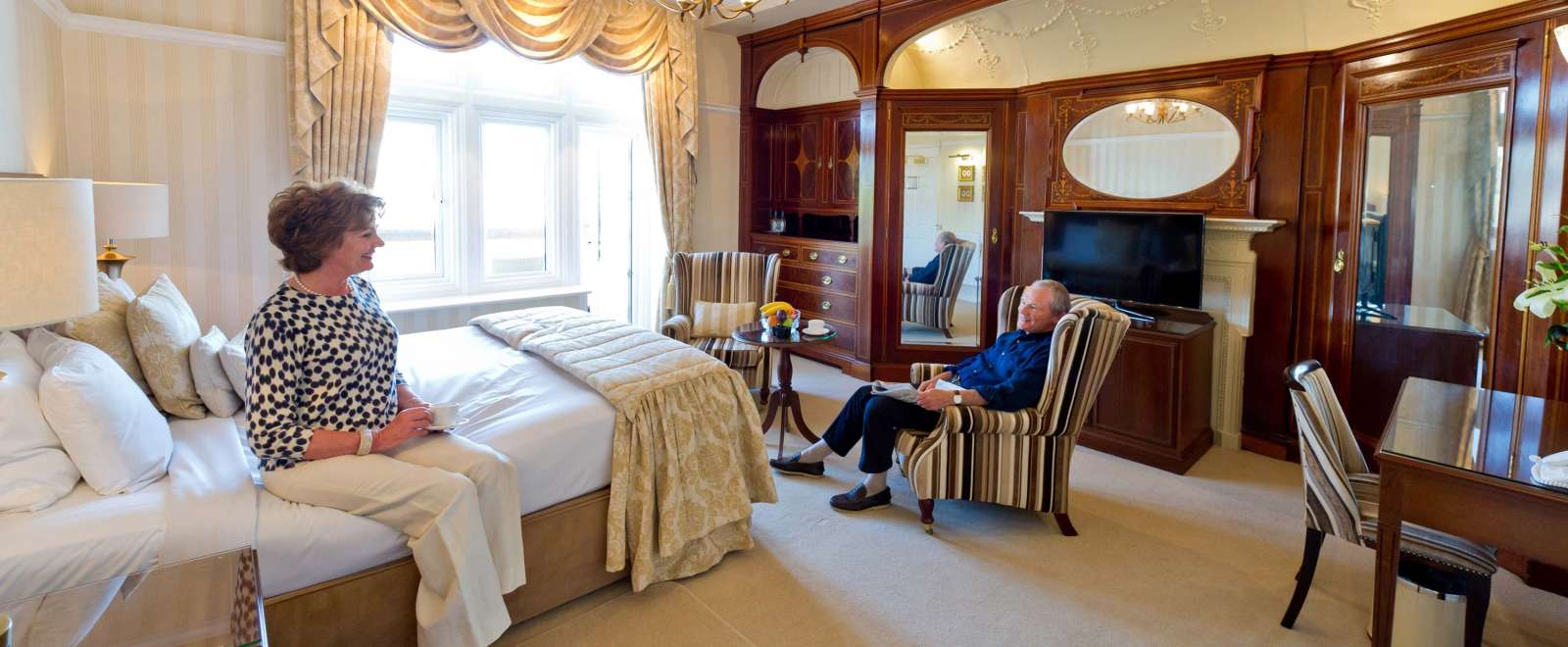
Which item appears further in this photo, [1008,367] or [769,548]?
[1008,367]

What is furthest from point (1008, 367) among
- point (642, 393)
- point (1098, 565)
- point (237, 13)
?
point (237, 13)

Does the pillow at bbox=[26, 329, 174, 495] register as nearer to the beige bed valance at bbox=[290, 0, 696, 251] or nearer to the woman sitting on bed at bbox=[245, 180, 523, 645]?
the woman sitting on bed at bbox=[245, 180, 523, 645]

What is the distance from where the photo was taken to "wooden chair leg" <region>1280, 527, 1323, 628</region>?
2.44 metres

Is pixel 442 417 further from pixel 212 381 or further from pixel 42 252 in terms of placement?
pixel 42 252

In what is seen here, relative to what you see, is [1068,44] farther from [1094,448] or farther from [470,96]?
[470,96]

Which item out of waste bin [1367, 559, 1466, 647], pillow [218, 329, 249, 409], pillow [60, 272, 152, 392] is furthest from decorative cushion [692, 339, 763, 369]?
waste bin [1367, 559, 1466, 647]

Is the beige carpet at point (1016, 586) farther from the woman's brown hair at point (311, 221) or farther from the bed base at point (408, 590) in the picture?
the woman's brown hair at point (311, 221)

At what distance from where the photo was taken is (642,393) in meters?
2.65

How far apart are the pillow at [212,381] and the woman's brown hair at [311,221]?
0.92 meters

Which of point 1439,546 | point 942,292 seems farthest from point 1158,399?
point 942,292

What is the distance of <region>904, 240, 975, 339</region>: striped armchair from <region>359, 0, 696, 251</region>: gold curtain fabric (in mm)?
1728

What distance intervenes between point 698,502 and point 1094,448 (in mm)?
2420

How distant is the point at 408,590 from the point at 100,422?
81 cm

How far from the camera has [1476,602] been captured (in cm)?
214
